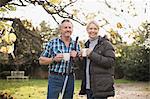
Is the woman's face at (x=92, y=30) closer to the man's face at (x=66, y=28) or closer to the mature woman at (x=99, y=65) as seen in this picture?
the mature woman at (x=99, y=65)

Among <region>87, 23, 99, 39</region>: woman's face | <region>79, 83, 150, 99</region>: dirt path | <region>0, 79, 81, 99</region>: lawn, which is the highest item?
<region>87, 23, 99, 39</region>: woman's face

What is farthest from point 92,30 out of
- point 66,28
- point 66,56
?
point 66,56

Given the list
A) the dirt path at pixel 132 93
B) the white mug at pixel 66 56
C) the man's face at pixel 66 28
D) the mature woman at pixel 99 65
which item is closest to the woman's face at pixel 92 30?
the mature woman at pixel 99 65

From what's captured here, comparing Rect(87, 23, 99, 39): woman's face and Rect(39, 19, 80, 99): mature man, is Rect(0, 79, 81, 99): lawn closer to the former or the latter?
Rect(39, 19, 80, 99): mature man

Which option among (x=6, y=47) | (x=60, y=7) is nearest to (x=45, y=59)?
(x=6, y=47)

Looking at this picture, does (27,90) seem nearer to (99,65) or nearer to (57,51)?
(57,51)

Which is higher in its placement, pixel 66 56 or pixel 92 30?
pixel 92 30

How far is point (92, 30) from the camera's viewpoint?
3957 millimetres

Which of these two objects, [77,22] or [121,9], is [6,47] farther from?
[121,9]

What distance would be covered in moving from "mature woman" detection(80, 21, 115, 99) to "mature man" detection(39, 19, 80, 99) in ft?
0.77

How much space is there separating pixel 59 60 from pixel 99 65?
0.44m

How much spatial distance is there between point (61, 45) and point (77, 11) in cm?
363

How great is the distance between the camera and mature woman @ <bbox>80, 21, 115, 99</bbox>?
12.5ft

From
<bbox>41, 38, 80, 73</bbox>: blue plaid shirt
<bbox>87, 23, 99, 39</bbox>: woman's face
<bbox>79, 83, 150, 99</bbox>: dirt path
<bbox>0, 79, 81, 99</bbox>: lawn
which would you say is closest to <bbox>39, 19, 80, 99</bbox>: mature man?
<bbox>41, 38, 80, 73</bbox>: blue plaid shirt
